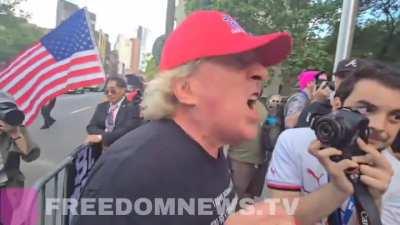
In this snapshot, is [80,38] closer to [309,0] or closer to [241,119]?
[241,119]

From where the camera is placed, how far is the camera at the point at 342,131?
1.34 meters

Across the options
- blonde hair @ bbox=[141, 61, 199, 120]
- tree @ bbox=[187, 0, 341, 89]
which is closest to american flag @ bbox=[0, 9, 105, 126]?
blonde hair @ bbox=[141, 61, 199, 120]

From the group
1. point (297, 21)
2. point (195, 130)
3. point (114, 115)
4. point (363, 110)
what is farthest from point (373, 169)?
point (297, 21)

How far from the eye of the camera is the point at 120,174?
3.68ft

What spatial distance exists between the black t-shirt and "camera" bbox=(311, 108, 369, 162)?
1.07ft

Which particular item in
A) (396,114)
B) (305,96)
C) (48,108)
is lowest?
(48,108)

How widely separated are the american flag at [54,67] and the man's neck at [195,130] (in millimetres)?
2400

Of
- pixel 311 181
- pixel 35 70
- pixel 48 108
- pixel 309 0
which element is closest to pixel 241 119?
pixel 311 181

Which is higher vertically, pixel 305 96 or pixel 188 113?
pixel 188 113

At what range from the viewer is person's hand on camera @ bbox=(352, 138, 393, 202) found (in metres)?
1.37

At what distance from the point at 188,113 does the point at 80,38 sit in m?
2.85

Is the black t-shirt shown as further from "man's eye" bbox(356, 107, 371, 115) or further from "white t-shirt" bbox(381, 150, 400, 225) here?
"white t-shirt" bbox(381, 150, 400, 225)

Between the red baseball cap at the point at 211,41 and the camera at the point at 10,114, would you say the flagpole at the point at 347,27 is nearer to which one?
the camera at the point at 10,114

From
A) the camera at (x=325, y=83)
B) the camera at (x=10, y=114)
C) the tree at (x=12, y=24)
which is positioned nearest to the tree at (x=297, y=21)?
the camera at (x=325, y=83)
